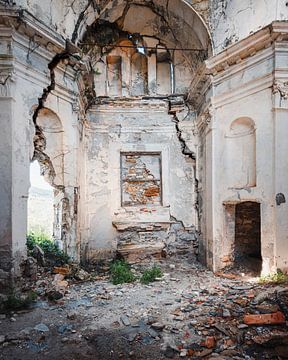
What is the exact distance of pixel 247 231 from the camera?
7562mm

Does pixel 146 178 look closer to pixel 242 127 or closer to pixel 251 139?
pixel 242 127

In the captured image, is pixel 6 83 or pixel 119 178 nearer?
pixel 6 83

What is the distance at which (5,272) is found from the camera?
4910mm

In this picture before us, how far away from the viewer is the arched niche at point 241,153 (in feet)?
21.1

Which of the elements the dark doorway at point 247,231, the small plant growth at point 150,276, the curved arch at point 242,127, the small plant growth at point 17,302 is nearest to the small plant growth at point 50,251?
the small plant growth at point 17,302

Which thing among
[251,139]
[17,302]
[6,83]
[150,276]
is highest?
[6,83]

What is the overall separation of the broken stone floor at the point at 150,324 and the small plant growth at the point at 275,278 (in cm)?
21

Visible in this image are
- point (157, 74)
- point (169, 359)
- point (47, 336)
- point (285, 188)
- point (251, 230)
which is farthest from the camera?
point (157, 74)

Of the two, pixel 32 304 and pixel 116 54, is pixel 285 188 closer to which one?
pixel 32 304

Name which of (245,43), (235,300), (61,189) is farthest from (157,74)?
(235,300)

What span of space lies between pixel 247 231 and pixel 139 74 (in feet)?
19.0

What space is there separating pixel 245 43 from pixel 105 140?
454 cm

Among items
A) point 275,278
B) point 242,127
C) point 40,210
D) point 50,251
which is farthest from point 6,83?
point 40,210

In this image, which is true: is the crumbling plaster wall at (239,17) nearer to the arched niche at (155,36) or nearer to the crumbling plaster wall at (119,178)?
the arched niche at (155,36)
